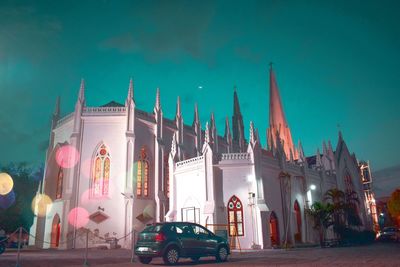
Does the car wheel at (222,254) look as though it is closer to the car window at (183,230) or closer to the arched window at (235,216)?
the car window at (183,230)

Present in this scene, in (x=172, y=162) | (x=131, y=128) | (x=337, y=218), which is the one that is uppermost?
(x=131, y=128)

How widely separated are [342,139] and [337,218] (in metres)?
15.0

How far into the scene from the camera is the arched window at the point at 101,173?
93.2 ft

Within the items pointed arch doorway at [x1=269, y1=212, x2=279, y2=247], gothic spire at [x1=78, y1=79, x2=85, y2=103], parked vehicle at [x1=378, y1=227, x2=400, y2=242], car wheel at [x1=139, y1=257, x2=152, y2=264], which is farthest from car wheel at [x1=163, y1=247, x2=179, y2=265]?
parked vehicle at [x1=378, y1=227, x2=400, y2=242]

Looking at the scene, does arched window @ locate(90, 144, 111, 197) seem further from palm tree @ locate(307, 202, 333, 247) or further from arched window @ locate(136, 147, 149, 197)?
palm tree @ locate(307, 202, 333, 247)

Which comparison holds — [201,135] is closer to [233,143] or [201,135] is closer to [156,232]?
[233,143]

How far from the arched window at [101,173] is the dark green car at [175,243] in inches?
652

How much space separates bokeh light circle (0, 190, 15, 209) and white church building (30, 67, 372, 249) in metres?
10.0

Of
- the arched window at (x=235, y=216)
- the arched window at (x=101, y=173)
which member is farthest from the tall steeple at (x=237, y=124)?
the arched window at (x=235, y=216)

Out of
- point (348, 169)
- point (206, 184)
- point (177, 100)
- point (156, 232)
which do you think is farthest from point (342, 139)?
point (156, 232)

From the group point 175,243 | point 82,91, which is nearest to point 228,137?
point 82,91

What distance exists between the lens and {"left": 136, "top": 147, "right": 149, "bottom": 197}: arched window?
98.4ft

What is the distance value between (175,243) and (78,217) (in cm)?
1693

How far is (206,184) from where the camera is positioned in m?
24.5
